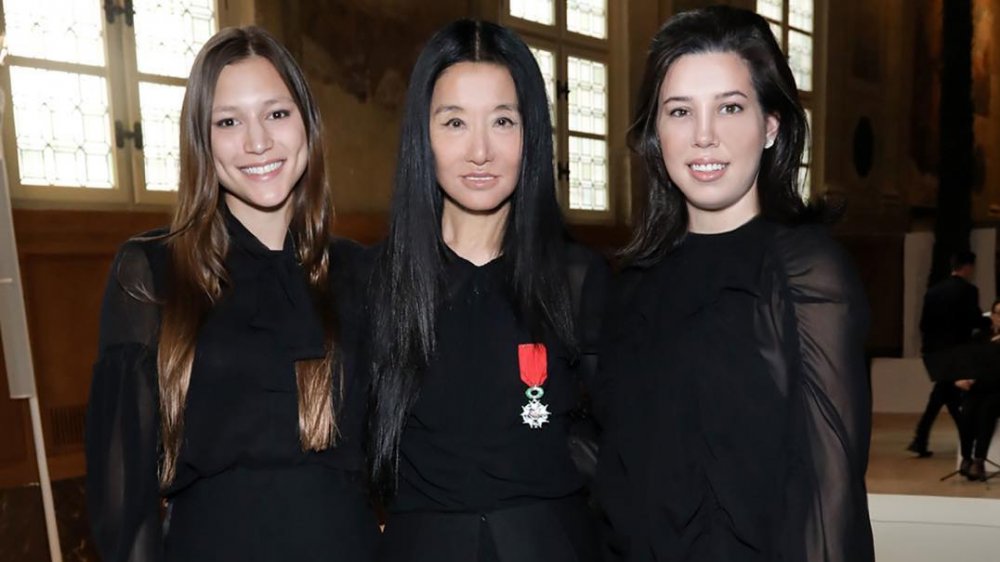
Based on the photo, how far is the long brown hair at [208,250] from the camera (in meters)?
2.29

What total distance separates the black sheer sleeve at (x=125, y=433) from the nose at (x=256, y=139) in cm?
40

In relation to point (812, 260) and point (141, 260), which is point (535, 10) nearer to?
point (141, 260)

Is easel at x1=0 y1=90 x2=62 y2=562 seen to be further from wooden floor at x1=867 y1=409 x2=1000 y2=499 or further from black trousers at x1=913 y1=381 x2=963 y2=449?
black trousers at x1=913 y1=381 x2=963 y2=449

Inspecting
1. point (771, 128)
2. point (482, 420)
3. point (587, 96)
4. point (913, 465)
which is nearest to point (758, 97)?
point (771, 128)

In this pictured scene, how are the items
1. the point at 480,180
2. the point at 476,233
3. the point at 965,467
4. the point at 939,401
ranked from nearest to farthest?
1. the point at 480,180
2. the point at 476,233
3. the point at 965,467
4. the point at 939,401

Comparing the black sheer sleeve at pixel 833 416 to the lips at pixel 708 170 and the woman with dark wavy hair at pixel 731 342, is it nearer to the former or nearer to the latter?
the woman with dark wavy hair at pixel 731 342

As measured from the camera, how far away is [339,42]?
7629 millimetres

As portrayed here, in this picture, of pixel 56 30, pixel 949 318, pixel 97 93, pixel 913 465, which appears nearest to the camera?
pixel 56 30

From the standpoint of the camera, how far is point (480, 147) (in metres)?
2.43

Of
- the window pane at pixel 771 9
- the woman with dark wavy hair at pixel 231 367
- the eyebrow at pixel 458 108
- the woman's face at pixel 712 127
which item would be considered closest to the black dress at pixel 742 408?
the woman's face at pixel 712 127

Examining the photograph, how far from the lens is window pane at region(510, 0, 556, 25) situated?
401 inches

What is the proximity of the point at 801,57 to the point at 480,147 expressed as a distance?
14.2 meters

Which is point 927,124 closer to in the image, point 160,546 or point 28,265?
point 28,265

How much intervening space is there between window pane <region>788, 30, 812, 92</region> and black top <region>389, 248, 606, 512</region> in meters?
13.7
